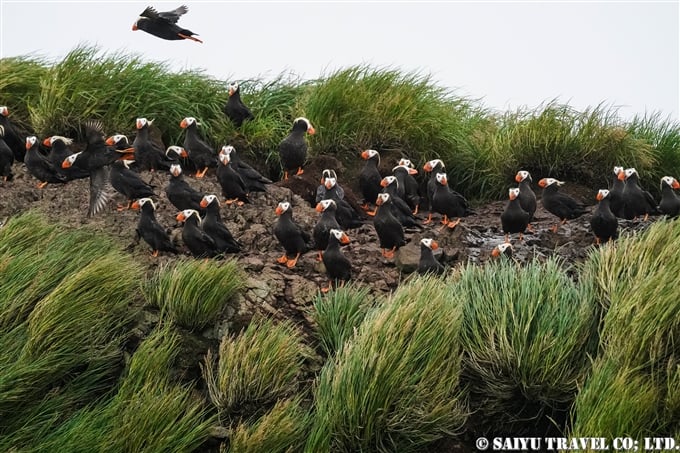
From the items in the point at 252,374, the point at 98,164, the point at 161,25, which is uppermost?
the point at 161,25

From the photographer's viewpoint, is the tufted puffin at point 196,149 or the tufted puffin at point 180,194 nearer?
the tufted puffin at point 180,194

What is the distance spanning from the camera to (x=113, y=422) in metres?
5.85

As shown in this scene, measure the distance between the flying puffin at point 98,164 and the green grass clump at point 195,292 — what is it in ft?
6.41

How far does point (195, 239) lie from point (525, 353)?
10.5ft

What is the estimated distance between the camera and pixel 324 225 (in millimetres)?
8062

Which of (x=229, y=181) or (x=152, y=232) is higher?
(x=229, y=181)

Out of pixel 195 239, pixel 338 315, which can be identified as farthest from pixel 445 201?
pixel 195 239

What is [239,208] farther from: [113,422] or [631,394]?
[631,394]

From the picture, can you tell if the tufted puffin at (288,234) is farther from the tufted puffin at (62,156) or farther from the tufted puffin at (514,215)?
the tufted puffin at (62,156)

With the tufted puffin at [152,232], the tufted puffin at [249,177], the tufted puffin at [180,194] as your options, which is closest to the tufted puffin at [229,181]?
the tufted puffin at [249,177]

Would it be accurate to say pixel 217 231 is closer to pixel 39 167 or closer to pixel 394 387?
pixel 39 167

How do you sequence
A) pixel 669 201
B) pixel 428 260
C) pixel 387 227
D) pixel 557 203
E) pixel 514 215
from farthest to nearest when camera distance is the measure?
pixel 557 203 → pixel 669 201 → pixel 514 215 → pixel 387 227 → pixel 428 260

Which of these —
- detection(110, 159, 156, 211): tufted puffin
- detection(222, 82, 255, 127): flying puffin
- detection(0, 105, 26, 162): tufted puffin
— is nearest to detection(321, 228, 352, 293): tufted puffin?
detection(110, 159, 156, 211): tufted puffin

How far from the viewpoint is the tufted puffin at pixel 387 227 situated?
816cm
